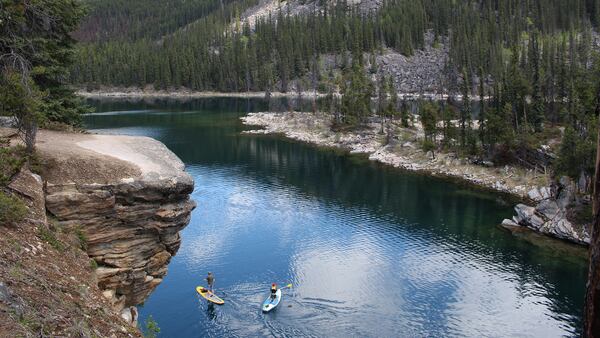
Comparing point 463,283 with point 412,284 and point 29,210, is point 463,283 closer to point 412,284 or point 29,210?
point 412,284

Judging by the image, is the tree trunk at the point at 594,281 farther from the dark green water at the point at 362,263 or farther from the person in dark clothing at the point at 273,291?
the person in dark clothing at the point at 273,291

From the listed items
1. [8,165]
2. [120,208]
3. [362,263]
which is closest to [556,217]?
[362,263]

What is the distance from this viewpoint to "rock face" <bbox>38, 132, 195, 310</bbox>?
878 inches

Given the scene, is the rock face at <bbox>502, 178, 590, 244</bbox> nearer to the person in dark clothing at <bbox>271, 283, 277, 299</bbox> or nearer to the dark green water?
the dark green water

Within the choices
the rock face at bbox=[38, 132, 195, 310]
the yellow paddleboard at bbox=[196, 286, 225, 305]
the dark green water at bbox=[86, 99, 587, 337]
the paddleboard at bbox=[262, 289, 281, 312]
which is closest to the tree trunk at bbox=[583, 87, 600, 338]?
the rock face at bbox=[38, 132, 195, 310]

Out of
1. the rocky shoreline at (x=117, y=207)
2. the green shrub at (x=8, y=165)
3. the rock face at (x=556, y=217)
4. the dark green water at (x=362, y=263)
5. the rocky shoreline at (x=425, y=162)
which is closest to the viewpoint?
the green shrub at (x=8, y=165)

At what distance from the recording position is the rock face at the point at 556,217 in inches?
2120

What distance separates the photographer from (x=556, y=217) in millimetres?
56156

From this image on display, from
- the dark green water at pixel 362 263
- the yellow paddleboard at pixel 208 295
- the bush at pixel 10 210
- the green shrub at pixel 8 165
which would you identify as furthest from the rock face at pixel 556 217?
the bush at pixel 10 210

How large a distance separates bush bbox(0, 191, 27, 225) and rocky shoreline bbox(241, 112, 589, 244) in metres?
52.3

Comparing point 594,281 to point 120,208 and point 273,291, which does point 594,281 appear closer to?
point 120,208

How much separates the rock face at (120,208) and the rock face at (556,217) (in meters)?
43.4

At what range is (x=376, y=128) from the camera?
390 ft

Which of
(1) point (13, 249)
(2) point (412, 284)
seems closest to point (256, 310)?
(2) point (412, 284)
